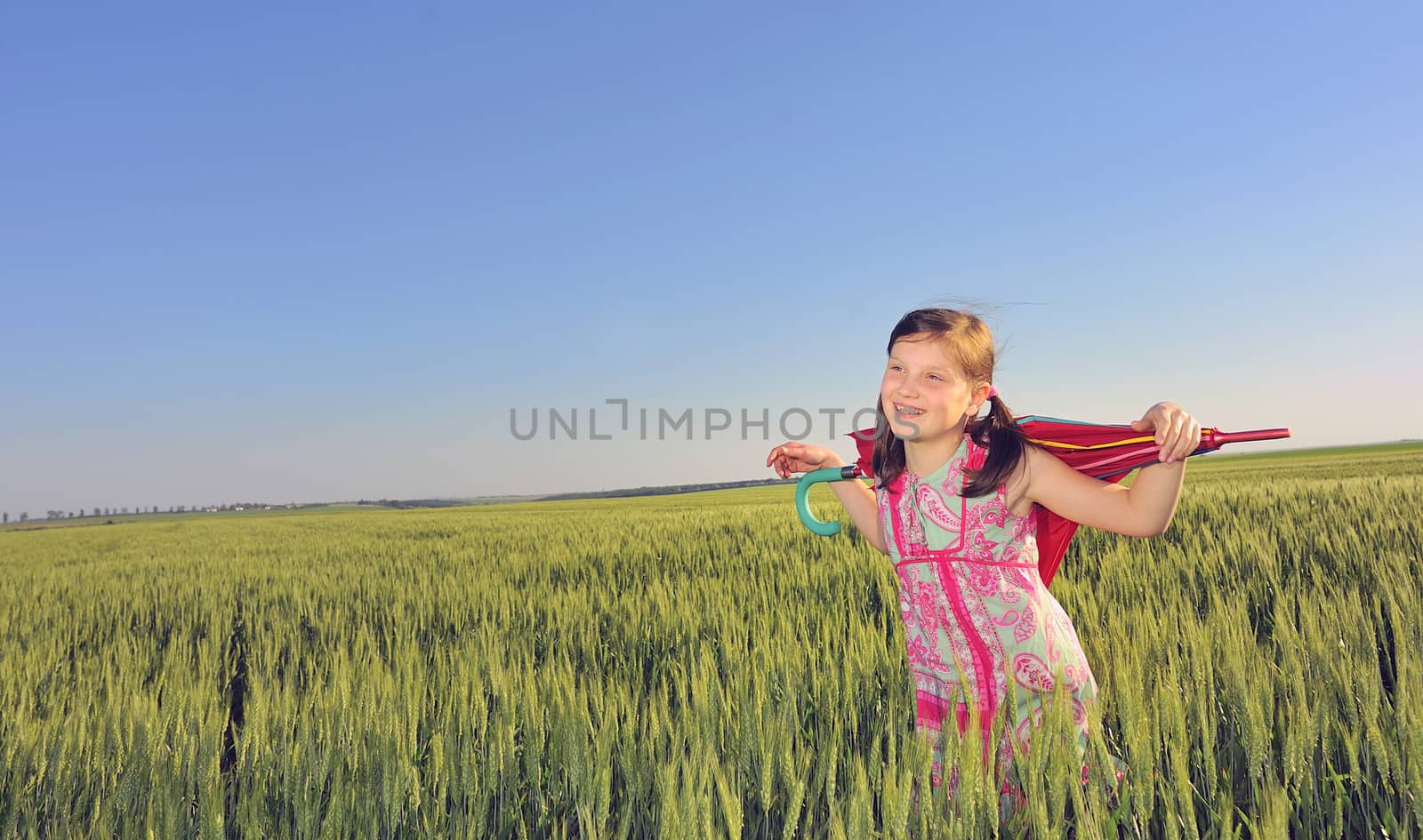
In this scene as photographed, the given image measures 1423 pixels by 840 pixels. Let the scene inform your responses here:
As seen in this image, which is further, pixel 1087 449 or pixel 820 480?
pixel 820 480

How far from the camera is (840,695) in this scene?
7.70 feet

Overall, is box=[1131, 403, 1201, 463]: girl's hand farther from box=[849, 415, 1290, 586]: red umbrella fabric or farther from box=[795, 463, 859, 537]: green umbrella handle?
box=[795, 463, 859, 537]: green umbrella handle

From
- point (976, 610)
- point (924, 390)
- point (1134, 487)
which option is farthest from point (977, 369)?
point (976, 610)

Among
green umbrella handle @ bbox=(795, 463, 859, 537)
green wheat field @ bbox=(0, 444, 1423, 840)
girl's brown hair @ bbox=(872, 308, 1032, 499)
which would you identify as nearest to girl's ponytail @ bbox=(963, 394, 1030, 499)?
girl's brown hair @ bbox=(872, 308, 1032, 499)

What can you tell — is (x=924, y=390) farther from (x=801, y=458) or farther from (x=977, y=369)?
(x=801, y=458)

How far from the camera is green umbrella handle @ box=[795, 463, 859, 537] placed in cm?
203

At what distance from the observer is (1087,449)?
5.94ft

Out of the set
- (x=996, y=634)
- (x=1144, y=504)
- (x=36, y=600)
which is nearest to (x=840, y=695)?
(x=996, y=634)

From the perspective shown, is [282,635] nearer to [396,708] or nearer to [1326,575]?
[396,708]

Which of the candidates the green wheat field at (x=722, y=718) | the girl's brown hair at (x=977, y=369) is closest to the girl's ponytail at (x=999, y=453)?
the girl's brown hair at (x=977, y=369)

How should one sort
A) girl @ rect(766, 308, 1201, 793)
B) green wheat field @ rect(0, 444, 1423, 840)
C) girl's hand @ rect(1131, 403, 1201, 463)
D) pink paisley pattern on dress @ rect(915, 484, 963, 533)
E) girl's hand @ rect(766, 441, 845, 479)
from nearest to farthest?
green wheat field @ rect(0, 444, 1423, 840)
girl's hand @ rect(1131, 403, 1201, 463)
girl @ rect(766, 308, 1201, 793)
pink paisley pattern on dress @ rect(915, 484, 963, 533)
girl's hand @ rect(766, 441, 845, 479)

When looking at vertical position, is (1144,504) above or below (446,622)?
above

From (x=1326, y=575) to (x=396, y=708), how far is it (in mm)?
4985

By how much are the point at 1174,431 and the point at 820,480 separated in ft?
2.70
